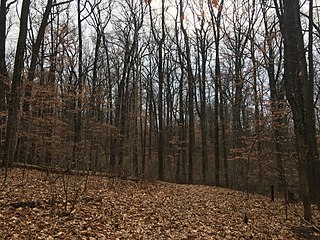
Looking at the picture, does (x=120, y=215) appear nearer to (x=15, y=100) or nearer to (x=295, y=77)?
(x=15, y=100)

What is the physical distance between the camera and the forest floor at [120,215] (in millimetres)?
6207

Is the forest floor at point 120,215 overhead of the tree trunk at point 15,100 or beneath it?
beneath

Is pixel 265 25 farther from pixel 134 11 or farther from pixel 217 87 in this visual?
pixel 134 11

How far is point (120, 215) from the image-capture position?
25.4ft

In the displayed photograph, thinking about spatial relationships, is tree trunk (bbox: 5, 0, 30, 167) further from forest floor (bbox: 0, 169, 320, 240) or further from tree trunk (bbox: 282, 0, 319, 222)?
tree trunk (bbox: 282, 0, 319, 222)

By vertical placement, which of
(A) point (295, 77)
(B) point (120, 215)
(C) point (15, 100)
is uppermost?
(A) point (295, 77)

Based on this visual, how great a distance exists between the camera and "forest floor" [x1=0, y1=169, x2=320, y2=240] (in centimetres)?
621

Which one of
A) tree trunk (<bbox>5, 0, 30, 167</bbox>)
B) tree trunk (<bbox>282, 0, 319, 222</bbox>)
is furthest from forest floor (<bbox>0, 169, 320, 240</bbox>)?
tree trunk (<bbox>282, 0, 319, 222</bbox>)

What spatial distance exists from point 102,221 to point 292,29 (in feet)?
24.0

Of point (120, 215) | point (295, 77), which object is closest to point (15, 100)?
point (120, 215)

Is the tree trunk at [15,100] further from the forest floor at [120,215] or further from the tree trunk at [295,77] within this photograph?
the tree trunk at [295,77]

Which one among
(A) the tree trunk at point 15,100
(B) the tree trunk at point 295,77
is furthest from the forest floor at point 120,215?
(B) the tree trunk at point 295,77

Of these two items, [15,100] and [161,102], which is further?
[161,102]

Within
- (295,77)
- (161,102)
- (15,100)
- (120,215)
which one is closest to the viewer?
(120,215)
